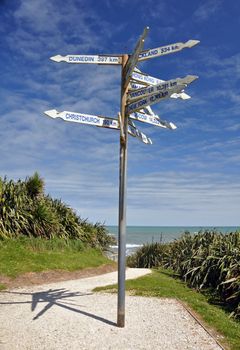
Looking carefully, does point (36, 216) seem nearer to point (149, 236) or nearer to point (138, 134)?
point (138, 134)

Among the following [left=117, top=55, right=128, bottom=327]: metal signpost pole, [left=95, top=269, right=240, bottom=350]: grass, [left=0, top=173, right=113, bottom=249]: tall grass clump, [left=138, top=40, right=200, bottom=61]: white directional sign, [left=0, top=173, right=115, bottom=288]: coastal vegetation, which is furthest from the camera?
[left=0, top=173, right=113, bottom=249]: tall grass clump

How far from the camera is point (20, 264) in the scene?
12.2 metres

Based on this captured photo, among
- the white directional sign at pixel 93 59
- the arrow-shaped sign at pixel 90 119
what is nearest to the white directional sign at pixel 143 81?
the white directional sign at pixel 93 59

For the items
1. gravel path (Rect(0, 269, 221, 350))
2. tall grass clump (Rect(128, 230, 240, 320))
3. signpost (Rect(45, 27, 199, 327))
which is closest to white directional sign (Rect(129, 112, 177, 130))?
signpost (Rect(45, 27, 199, 327))

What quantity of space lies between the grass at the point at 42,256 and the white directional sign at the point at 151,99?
261 inches

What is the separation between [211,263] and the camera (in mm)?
11625

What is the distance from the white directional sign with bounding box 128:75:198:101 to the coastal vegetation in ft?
22.2

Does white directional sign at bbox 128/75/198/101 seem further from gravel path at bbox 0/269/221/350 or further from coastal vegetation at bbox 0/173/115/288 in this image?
coastal vegetation at bbox 0/173/115/288

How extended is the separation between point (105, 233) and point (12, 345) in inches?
597

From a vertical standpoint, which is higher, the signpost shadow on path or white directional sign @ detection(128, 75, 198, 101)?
white directional sign @ detection(128, 75, 198, 101)

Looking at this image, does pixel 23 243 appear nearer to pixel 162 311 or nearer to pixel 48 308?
pixel 48 308

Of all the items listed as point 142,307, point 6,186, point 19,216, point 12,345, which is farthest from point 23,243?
point 12,345

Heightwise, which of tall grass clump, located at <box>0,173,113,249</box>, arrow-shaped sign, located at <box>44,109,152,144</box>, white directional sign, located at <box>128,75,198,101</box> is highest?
white directional sign, located at <box>128,75,198,101</box>

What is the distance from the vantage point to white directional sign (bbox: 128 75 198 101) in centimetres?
588
